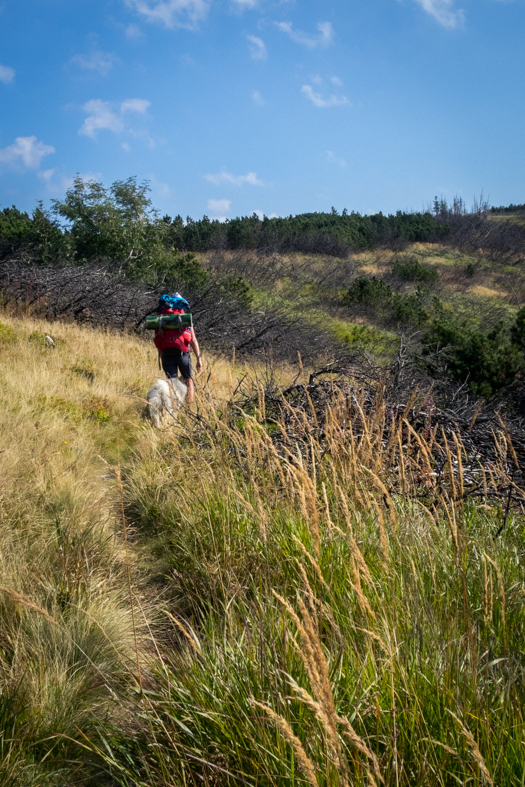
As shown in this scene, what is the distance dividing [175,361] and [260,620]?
5864 mm

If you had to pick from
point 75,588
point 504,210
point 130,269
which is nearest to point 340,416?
point 75,588

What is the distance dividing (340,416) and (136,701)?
91.2 inches

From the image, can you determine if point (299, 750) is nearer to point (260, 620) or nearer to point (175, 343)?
point (260, 620)

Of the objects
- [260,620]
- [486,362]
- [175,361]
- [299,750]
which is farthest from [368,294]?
[299,750]

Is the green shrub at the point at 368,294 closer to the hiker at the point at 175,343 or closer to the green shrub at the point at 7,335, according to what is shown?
the hiker at the point at 175,343

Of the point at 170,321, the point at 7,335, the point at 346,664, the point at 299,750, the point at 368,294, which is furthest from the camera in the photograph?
the point at 368,294

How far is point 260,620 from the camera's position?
72.4 inches

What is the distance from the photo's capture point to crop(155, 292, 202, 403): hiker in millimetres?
7102

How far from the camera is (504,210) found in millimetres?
70000

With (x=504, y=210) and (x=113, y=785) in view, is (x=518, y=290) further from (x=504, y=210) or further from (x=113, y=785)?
(x=504, y=210)

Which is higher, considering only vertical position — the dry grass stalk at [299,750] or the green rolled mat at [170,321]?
the green rolled mat at [170,321]

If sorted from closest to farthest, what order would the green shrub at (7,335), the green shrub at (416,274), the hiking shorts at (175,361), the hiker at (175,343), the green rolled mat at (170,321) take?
the green rolled mat at (170,321) < the hiker at (175,343) < the hiking shorts at (175,361) < the green shrub at (7,335) < the green shrub at (416,274)

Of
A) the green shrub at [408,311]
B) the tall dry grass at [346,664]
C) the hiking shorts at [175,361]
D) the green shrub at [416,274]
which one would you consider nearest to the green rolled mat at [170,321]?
the hiking shorts at [175,361]

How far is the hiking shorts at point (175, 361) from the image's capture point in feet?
24.0
